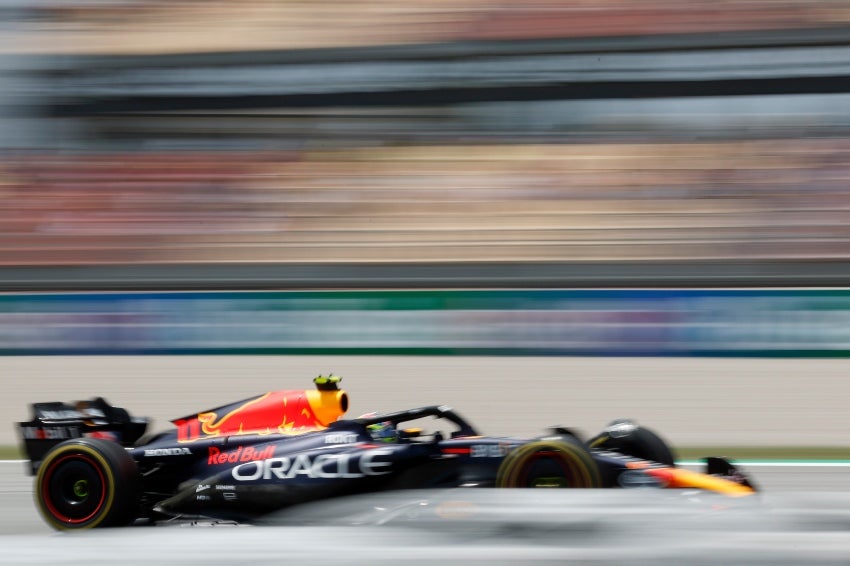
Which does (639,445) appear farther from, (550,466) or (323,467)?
(323,467)

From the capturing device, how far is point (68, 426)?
643 centimetres

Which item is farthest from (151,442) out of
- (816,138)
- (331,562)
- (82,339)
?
(816,138)

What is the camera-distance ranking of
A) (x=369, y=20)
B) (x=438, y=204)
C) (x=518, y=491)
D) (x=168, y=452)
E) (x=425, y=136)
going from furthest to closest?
(x=369, y=20)
(x=425, y=136)
(x=438, y=204)
(x=168, y=452)
(x=518, y=491)

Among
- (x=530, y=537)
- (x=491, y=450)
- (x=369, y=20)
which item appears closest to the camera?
(x=530, y=537)

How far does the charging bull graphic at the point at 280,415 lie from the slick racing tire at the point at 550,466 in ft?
3.54

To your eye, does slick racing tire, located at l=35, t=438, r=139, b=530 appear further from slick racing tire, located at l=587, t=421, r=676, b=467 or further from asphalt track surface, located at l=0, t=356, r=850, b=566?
slick racing tire, located at l=587, t=421, r=676, b=467

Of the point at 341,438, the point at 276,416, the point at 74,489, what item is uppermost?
the point at 276,416

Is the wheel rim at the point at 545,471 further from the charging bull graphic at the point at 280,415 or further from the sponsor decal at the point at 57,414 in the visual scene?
the sponsor decal at the point at 57,414

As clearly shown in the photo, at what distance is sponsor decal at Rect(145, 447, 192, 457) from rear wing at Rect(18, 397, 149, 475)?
0.39 m

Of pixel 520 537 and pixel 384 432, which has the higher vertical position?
pixel 384 432

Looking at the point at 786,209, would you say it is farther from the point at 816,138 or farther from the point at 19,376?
the point at 19,376

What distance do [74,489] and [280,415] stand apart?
1.09 metres

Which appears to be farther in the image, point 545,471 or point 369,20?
point 369,20

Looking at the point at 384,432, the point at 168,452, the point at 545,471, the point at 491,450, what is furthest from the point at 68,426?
the point at 545,471
